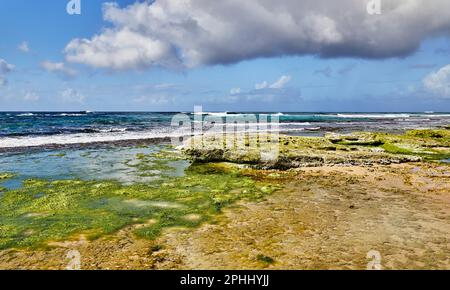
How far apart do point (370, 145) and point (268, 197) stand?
13.8 meters

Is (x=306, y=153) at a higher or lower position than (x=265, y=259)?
higher

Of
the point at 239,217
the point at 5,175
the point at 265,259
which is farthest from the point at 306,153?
the point at 5,175

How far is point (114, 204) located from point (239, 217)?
3.77 meters

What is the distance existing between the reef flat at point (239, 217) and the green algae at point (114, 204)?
0.03m

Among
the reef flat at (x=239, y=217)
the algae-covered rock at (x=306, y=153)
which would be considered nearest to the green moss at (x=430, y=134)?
the algae-covered rock at (x=306, y=153)

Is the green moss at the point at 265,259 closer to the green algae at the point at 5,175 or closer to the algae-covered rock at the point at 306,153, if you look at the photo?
the algae-covered rock at the point at 306,153

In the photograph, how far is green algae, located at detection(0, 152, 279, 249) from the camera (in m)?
7.25

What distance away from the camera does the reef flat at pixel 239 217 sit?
5.87m

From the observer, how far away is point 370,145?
21.0 m

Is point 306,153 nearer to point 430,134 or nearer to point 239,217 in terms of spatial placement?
point 239,217

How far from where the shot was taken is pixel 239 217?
8062mm

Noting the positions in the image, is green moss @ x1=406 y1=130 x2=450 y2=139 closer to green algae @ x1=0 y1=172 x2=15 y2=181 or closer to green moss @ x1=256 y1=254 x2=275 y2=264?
green moss @ x1=256 y1=254 x2=275 y2=264
